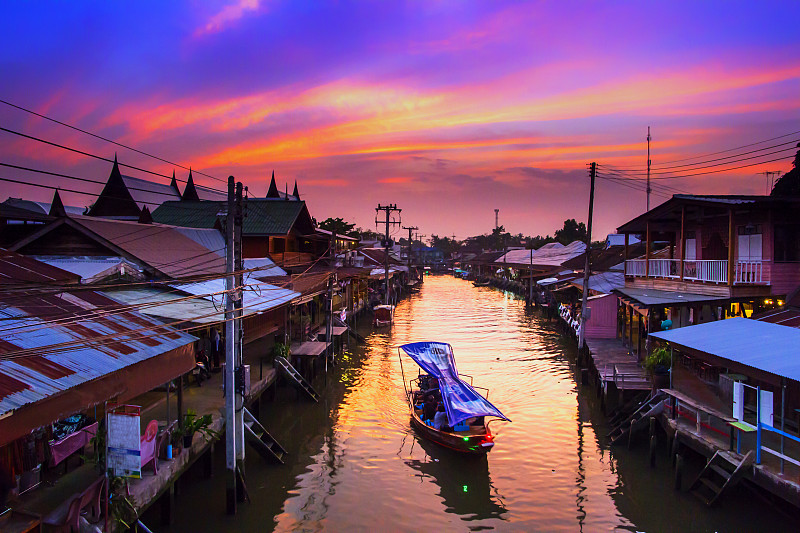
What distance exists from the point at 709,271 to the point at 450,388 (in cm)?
1181

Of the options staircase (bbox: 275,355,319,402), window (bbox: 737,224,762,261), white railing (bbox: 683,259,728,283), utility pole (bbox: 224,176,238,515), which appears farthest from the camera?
staircase (bbox: 275,355,319,402)

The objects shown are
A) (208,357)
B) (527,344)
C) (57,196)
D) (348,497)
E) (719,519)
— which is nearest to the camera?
(719,519)

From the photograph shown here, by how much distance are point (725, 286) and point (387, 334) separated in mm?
25880

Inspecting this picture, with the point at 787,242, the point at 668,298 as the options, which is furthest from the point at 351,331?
the point at 787,242

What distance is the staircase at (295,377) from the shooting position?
2233cm

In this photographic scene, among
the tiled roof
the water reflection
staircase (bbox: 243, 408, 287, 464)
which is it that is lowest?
the water reflection

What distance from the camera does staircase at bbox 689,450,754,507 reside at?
12.0 m

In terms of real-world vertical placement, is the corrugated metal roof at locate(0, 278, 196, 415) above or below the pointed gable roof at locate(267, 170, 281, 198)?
below

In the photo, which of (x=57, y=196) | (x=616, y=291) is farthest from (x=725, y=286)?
(x=57, y=196)

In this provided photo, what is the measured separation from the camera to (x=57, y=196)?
4141 centimetres

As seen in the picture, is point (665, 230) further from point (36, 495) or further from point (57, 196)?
point (57, 196)

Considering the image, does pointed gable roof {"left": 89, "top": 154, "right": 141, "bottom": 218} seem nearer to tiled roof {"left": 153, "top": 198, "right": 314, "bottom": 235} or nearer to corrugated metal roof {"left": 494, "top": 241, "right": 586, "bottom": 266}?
tiled roof {"left": 153, "top": 198, "right": 314, "bottom": 235}

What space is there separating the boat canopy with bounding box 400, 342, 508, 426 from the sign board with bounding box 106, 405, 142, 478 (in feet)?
29.4

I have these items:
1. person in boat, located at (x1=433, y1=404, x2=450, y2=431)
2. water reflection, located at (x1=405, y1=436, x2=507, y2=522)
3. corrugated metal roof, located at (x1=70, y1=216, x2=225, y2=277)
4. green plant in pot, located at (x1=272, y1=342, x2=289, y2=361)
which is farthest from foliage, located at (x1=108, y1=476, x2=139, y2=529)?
green plant in pot, located at (x1=272, y1=342, x2=289, y2=361)
